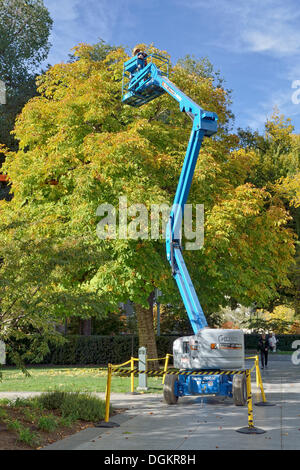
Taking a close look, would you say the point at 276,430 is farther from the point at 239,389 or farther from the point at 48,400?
the point at 48,400

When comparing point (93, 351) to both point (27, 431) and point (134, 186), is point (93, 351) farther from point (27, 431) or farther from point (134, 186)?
point (27, 431)

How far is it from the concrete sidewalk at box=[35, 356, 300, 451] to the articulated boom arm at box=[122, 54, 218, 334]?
2.18 meters

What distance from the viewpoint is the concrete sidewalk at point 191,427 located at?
359 inches

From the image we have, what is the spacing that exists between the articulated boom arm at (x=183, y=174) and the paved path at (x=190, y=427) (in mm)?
2185

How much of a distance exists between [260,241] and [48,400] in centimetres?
1212

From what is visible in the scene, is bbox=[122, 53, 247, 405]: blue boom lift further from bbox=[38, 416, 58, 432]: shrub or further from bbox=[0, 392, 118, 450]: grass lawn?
bbox=[38, 416, 58, 432]: shrub

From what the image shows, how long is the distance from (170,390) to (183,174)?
564cm

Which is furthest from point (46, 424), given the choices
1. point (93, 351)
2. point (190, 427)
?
point (93, 351)

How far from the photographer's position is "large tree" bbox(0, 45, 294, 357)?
1952 centimetres

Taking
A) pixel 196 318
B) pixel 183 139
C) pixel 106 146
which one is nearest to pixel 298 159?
pixel 183 139

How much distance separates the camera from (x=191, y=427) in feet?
35.7

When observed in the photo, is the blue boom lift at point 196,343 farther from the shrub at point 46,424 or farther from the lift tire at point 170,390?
the shrub at point 46,424

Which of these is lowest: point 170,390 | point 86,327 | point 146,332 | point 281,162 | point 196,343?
point 170,390

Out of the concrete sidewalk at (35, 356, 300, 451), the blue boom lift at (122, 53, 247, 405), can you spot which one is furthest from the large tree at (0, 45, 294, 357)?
the concrete sidewalk at (35, 356, 300, 451)
